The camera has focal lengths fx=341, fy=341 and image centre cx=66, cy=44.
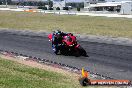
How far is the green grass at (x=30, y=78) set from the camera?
11.9 metres

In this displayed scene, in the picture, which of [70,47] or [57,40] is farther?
[57,40]

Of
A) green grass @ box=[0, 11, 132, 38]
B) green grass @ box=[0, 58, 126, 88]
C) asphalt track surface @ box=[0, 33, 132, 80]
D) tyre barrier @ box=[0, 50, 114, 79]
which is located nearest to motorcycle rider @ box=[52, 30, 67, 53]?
asphalt track surface @ box=[0, 33, 132, 80]

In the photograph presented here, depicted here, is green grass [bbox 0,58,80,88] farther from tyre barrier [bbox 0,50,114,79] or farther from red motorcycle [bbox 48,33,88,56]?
red motorcycle [bbox 48,33,88,56]

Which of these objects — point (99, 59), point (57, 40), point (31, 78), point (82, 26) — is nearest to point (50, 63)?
point (99, 59)

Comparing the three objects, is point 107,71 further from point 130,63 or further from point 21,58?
point 21,58

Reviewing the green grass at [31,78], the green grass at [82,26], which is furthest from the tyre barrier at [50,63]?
the green grass at [82,26]

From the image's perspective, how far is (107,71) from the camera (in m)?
15.7

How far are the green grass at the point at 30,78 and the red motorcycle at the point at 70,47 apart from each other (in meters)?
5.15

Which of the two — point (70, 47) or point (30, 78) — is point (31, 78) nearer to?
point (30, 78)

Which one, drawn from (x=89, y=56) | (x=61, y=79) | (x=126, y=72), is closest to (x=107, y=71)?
(x=126, y=72)

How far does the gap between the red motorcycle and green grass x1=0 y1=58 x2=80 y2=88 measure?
5148mm

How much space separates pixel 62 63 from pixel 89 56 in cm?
279

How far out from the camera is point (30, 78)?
512 inches

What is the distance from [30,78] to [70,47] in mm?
7526
